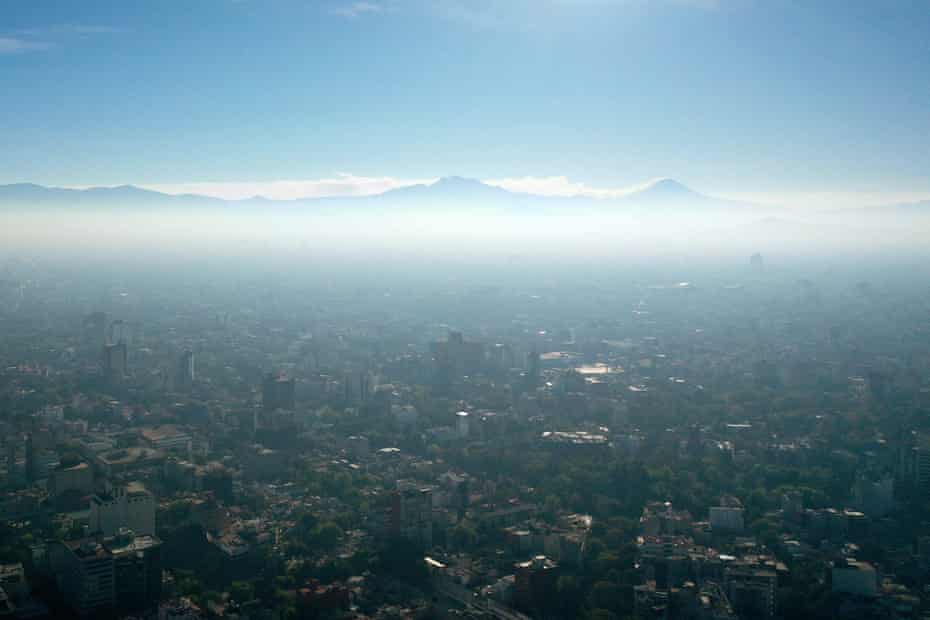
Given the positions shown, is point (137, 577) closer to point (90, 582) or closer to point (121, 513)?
point (90, 582)

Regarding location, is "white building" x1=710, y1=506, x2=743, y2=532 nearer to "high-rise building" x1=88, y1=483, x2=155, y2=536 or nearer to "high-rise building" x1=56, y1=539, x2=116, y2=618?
"high-rise building" x1=88, y1=483, x2=155, y2=536

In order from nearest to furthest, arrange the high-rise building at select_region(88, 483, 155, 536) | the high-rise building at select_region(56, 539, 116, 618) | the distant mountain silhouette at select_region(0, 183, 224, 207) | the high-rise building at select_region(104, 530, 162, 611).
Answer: the high-rise building at select_region(56, 539, 116, 618)
the high-rise building at select_region(104, 530, 162, 611)
the high-rise building at select_region(88, 483, 155, 536)
the distant mountain silhouette at select_region(0, 183, 224, 207)

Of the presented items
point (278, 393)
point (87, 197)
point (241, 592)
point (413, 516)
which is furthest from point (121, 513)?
point (87, 197)

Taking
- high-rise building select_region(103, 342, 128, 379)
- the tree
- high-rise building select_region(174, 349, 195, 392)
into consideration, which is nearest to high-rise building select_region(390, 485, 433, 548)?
the tree

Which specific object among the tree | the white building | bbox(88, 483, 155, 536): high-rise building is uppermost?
bbox(88, 483, 155, 536): high-rise building

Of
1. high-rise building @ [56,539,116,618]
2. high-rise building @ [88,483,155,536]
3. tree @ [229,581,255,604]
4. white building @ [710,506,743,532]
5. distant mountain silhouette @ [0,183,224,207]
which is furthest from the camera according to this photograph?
distant mountain silhouette @ [0,183,224,207]

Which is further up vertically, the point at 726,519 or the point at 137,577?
the point at 137,577

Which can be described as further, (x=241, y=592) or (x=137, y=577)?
(x=241, y=592)

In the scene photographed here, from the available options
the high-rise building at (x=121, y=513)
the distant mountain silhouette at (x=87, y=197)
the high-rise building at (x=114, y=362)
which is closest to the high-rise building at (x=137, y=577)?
the high-rise building at (x=121, y=513)

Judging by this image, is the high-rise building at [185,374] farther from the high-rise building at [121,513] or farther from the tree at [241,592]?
the tree at [241,592]

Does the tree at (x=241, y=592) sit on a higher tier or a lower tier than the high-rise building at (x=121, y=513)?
lower

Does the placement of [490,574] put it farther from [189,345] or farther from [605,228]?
[605,228]

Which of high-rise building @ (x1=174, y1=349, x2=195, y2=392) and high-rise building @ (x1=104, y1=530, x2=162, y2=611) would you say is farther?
high-rise building @ (x1=174, y1=349, x2=195, y2=392)

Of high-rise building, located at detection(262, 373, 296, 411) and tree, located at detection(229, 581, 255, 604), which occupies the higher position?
high-rise building, located at detection(262, 373, 296, 411)
